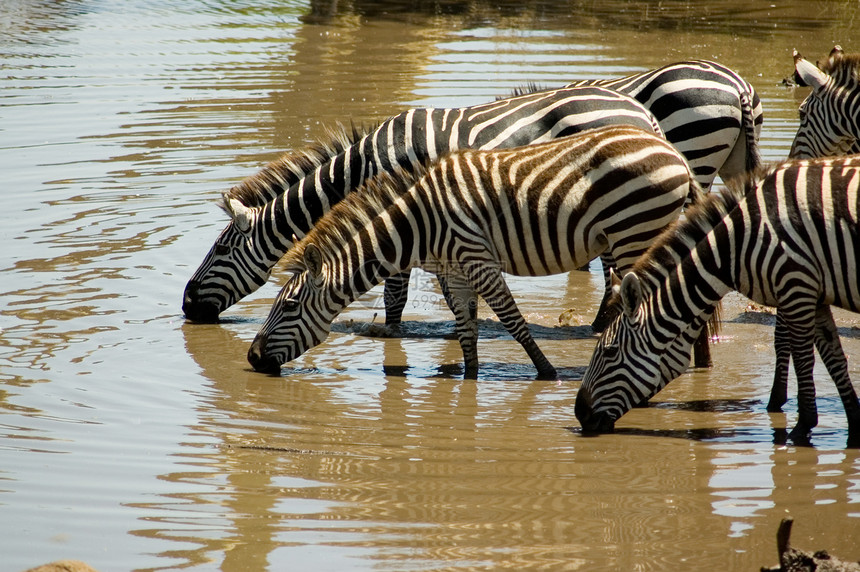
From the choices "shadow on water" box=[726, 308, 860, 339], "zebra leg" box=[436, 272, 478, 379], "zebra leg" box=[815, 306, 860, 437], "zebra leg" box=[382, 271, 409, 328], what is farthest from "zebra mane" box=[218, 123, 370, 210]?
"zebra leg" box=[815, 306, 860, 437]

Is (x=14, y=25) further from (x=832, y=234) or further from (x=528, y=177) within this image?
(x=832, y=234)

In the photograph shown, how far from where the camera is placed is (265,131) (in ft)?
52.4

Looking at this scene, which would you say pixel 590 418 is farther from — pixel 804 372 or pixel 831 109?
pixel 831 109

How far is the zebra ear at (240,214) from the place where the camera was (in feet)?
32.8

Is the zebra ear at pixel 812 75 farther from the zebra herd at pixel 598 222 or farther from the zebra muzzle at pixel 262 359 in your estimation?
the zebra muzzle at pixel 262 359

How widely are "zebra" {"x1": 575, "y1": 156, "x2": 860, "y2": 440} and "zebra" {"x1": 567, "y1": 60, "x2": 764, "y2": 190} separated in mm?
3171

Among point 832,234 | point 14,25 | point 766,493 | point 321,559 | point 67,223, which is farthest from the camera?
point 14,25

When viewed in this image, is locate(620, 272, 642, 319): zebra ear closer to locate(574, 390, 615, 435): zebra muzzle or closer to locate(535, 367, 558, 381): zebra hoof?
locate(574, 390, 615, 435): zebra muzzle

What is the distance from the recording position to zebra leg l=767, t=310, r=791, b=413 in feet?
23.6

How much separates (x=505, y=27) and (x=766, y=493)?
18968 mm

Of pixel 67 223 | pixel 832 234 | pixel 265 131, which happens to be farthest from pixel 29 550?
pixel 265 131

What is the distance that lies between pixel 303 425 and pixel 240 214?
331 centimetres

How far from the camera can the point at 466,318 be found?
331 inches

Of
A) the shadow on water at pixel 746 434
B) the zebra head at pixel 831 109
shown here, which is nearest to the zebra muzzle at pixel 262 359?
the shadow on water at pixel 746 434
